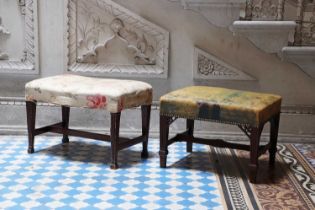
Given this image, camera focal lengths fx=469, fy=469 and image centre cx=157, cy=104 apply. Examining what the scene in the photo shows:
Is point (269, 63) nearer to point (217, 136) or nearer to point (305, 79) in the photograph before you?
point (305, 79)

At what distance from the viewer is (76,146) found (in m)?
3.71

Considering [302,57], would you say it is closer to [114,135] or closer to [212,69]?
[212,69]

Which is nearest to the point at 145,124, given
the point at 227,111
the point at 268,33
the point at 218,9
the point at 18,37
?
the point at 227,111

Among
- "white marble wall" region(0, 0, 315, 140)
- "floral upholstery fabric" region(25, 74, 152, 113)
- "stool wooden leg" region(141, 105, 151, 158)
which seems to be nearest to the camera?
"floral upholstery fabric" region(25, 74, 152, 113)

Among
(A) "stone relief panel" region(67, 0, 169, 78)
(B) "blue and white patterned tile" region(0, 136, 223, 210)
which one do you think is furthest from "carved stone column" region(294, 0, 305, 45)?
(B) "blue and white patterned tile" region(0, 136, 223, 210)

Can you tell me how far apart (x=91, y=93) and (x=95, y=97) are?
0.14 ft

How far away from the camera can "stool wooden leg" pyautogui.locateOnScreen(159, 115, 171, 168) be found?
321cm

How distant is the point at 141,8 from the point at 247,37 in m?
0.89

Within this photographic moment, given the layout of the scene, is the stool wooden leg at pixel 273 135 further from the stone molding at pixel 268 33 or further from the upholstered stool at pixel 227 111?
the stone molding at pixel 268 33

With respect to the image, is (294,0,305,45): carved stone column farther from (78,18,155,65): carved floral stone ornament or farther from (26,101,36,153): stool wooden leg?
(26,101,36,153): stool wooden leg

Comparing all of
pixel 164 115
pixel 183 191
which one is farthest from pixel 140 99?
pixel 183 191

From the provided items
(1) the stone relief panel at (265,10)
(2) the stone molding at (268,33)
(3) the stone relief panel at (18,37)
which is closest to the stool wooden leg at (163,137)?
(2) the stone molding at (268,33)

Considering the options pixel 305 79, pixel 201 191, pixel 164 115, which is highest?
pixel 305 79

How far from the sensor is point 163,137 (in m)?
3.23
